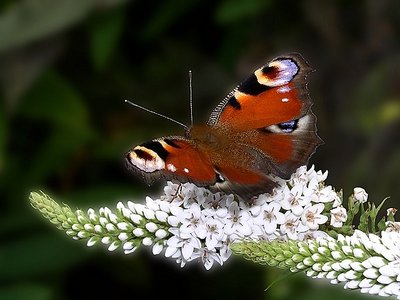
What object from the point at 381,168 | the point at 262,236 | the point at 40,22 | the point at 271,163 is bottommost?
the point at 381,168

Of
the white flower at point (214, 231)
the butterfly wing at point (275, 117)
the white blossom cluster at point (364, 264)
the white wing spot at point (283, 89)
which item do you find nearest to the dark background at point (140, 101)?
the butterfly wing at point (275, 117)

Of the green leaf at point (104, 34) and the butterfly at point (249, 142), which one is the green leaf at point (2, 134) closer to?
the green leaf at point (104, 34)

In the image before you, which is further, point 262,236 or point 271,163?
point 271,163

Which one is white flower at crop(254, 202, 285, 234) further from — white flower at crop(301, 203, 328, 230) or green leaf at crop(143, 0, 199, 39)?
green leaf at crop(143, 0, 199, 39)

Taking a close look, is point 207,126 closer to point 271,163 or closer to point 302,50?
point 271,163

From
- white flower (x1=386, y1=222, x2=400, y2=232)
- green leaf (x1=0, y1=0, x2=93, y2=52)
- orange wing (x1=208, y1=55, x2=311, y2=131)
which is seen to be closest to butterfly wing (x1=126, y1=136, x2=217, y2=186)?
orange wing (x1=208, y1=55, x2=311, y2=131)

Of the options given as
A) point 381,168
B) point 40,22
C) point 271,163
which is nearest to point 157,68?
point 40,22

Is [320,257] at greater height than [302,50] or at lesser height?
lesser

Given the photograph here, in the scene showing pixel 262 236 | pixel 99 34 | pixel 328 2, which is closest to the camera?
pixel 262 236
